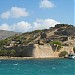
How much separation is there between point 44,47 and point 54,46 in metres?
2.98

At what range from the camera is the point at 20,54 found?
78625 mm

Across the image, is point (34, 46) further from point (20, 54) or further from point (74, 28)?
point (74, 28)

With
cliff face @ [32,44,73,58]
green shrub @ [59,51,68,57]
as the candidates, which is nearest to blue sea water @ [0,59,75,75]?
cliff face @ [32,44,73,58]

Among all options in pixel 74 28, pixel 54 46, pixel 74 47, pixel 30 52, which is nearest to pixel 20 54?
pixel 30 52

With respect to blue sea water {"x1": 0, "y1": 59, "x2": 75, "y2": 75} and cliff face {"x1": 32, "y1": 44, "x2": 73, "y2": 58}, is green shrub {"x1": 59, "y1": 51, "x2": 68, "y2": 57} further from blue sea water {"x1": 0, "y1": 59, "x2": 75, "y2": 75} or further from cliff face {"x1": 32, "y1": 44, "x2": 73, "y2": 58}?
blue sea water {"x1": 0, "y1": 59, "x2": 75, "y2": 75}

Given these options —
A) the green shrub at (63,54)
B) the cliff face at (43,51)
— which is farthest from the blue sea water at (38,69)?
the green shrub at (63,54)

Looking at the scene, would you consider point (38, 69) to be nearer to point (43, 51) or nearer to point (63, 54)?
point (43, 51)

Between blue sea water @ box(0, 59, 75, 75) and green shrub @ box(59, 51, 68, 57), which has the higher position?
green shrub @ box(59, 51, 68, 57)

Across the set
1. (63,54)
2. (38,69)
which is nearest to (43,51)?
(63,54)

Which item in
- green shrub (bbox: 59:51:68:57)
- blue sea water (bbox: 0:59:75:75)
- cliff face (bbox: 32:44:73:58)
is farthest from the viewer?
green shrub (bbox: 59:51:68:57)

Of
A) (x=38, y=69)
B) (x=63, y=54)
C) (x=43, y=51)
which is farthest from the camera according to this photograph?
(x=63, y=54)

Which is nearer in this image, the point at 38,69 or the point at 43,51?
the point at 38,69

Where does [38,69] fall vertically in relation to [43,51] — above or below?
below

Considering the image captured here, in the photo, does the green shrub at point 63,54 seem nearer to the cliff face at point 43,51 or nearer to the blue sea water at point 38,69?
the cliff face at point 43,51
